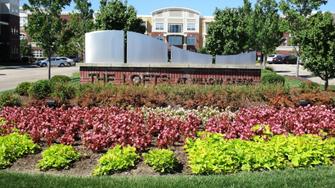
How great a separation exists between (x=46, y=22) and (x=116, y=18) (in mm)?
6943

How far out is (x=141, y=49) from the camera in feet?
59.0

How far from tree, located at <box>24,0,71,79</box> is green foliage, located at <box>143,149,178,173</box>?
22.4 meters

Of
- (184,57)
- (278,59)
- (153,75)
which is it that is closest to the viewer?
(153,75)

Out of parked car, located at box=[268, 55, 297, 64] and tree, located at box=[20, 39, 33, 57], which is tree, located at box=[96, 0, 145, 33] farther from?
tree, located at box=[20, 39, 33, 57]

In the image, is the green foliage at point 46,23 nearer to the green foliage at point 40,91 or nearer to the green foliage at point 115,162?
the green foliage at point 40,91

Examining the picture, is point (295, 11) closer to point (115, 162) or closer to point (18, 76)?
point (18, 76)

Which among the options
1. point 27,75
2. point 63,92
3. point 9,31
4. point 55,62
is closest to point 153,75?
point 63,92

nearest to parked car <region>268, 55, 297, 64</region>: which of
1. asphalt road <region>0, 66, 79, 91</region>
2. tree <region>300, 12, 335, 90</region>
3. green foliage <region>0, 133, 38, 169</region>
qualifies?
asphalt road <region>0, 66, 79, 91</region>

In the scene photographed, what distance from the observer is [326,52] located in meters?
18.6

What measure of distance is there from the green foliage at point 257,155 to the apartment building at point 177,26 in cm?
8761

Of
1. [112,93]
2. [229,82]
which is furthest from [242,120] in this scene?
[229,82]

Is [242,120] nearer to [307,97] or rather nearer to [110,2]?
[307,97]

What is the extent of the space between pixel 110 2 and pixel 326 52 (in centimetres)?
→ 1933

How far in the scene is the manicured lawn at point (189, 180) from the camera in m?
5.83
